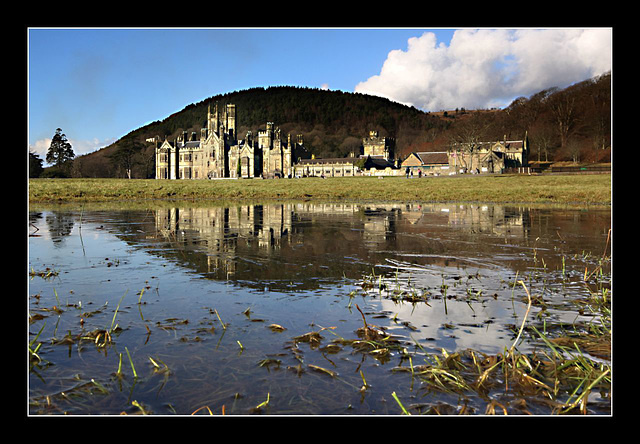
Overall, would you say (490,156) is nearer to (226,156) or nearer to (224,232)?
(226,156)

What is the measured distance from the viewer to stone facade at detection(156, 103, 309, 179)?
13650 centimetres

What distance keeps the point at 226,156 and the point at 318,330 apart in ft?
450

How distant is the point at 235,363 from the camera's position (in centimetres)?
499

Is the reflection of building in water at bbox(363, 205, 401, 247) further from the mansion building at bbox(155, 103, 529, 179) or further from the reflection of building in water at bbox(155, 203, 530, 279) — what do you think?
the mansion building at bbox(155, 103, 529, 179)

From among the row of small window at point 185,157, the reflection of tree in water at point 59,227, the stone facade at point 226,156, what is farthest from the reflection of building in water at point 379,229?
the row of small window at point 185,157

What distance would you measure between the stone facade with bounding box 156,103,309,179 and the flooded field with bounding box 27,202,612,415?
119560 millimetres

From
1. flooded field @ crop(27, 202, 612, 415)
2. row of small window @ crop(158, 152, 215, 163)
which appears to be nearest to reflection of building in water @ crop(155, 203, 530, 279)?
flooded field @ crop(27, 202, 612, 415)

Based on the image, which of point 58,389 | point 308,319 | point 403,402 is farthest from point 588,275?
point 58,389

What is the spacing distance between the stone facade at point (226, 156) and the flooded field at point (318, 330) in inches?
4707

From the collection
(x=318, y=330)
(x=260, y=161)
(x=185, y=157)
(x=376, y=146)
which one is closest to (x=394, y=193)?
(x=318, y=330)

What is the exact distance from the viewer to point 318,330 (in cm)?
609
